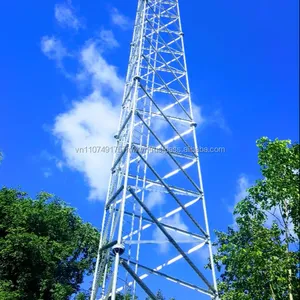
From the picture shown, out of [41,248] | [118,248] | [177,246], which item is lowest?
[118,248]

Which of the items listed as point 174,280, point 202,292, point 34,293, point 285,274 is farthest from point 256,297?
point 34,293

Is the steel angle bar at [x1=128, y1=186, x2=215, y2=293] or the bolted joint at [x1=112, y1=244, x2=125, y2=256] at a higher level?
the steel angle bar at [x1=128, y1=186, x2=215, y2=293]

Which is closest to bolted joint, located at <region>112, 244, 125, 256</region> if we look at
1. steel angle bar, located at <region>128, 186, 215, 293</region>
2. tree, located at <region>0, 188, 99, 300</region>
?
steel angle bar, located at <region>128, 186, 215, 293</region>

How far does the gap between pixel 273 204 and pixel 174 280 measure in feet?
11.7

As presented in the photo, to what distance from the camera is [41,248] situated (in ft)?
56.4

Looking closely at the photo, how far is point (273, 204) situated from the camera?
34.8ft

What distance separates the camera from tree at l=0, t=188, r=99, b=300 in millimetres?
17016

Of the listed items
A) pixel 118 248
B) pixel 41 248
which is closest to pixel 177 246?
pixel 118 248

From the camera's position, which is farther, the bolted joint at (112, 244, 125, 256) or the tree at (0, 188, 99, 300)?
the tree at (0, 188, 99, 300)

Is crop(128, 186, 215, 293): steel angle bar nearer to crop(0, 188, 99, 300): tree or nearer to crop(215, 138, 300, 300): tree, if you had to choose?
crop(215, 138, 300, 300): tree

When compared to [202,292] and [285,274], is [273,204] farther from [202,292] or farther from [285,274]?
[202,292]

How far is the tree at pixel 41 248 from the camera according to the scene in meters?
17.0

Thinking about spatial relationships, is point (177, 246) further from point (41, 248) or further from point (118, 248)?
point (41, 248)

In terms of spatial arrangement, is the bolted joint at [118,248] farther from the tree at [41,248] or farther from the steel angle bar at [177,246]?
the tree at [41,248]
